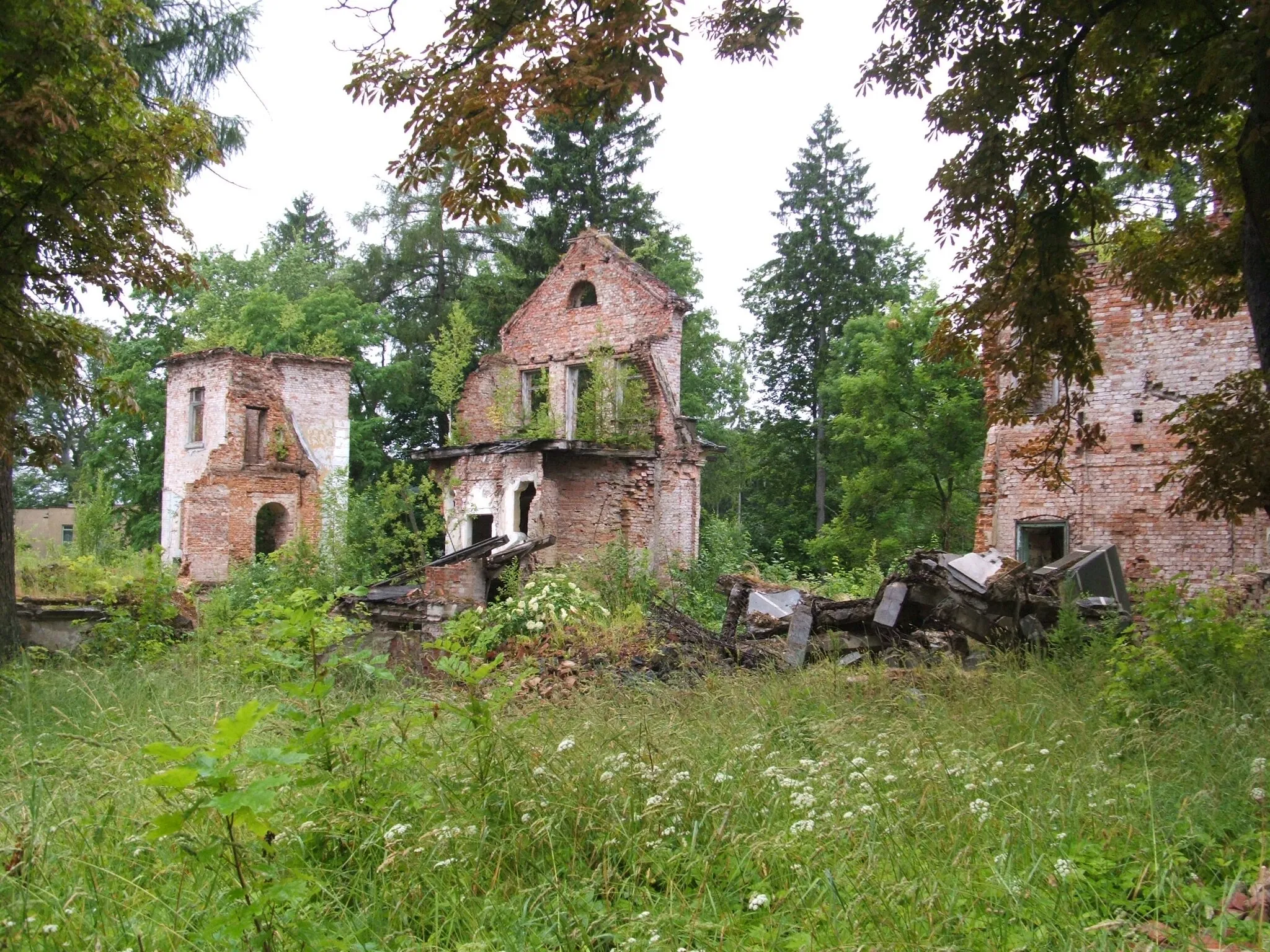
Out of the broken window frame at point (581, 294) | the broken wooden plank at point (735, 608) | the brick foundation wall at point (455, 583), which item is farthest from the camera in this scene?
the broken window frame at point (581, 294)

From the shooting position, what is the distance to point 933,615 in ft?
35.7

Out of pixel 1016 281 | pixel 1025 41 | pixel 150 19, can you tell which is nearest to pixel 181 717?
pixel 150 19

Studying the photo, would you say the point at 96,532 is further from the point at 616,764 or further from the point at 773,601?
the point at 616,764

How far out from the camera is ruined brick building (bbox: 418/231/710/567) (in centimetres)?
1991

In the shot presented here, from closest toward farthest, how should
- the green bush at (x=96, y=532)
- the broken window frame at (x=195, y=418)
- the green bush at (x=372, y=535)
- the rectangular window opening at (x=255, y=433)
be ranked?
the green bush at (x=372, y=535) → the green bush at (x=96, y=532) → the rectangular window opening at (x=255, y=433) → the broken window frame at (x=195, y=418)

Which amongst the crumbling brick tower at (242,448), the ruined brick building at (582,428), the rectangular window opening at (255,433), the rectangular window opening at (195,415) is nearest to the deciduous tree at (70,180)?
the ruined brick building at (582,428)

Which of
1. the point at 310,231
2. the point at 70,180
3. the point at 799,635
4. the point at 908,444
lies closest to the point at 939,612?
the point at 799,635

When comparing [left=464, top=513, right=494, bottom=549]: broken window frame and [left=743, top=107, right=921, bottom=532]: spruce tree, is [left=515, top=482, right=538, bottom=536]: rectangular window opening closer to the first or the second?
[left=464, top=513, right=494, bottom=549]: broken window frame

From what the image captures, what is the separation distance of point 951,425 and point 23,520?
1467 inches

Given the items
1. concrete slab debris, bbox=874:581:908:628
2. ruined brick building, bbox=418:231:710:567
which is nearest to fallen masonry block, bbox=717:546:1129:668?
concrete slab debris, bbox=874:581:908:628

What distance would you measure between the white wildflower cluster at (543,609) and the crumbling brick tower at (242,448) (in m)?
12.4

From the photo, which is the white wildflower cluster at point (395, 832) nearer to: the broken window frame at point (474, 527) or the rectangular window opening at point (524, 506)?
the rectangular window opening at point (524, 506)

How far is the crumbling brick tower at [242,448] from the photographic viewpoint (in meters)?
24.4

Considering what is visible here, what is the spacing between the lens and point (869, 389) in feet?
88.6
